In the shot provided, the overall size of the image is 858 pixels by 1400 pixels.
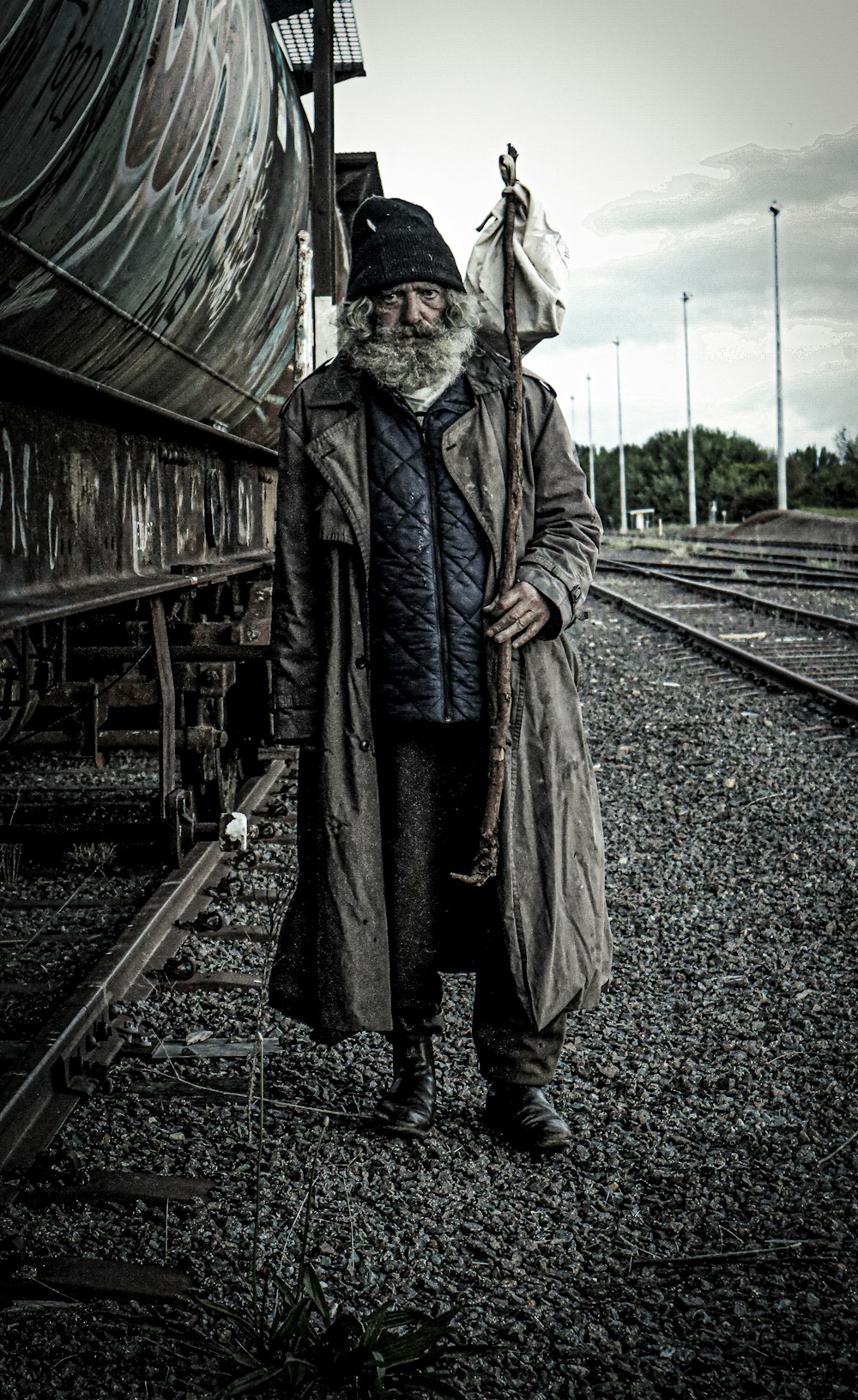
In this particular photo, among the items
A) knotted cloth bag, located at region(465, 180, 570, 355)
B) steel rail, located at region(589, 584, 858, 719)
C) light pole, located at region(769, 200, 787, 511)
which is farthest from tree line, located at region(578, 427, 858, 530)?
knotted cloth bag, located at region(465, 180, 570, 355)

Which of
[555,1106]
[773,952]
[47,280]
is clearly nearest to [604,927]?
[555,1106]

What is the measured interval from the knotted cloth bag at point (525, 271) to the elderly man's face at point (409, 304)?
129 mm

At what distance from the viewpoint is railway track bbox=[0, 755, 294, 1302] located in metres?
2.32

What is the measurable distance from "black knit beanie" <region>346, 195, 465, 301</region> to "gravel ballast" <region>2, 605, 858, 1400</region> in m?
2.00

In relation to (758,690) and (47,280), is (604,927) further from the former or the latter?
(758,690)

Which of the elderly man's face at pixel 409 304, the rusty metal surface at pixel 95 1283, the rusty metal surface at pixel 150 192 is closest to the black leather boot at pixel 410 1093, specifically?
the rusty metal surface at pixel 95 1283

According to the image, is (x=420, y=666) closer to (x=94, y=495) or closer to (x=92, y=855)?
(x=94, y=495)

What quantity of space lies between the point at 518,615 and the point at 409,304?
0.78 meters

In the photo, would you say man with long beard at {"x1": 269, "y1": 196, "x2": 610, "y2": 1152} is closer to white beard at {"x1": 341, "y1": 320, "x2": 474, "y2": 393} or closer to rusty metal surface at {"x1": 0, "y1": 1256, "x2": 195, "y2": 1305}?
white beard at {"x1": 341, "y1": 320, "x2": 474, "y2": 393}

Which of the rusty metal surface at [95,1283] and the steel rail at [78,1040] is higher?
the steel rail at [78,1040]

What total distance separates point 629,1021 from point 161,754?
2128 mm

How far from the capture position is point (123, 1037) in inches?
135

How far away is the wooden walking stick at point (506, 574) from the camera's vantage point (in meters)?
2.67

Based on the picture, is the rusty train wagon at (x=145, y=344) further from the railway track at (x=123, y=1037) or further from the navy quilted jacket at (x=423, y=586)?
the navy quilted jacket at (x=423, y=586)
